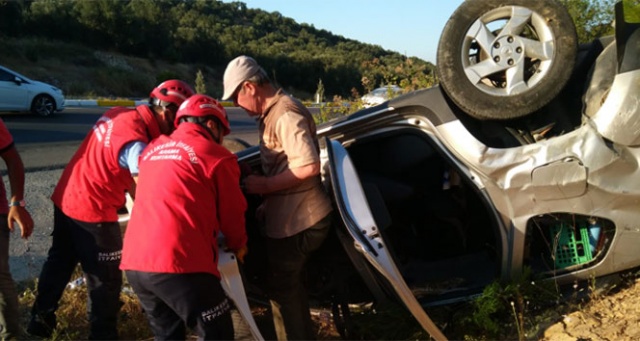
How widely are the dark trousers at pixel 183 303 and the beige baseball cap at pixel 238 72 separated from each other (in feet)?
3.27

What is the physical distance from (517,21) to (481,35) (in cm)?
20

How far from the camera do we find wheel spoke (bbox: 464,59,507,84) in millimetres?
3229

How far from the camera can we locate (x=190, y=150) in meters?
2.55

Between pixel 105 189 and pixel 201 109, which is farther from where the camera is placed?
pixel 105 189

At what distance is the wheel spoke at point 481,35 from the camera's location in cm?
323

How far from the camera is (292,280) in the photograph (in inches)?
125

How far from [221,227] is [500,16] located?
1.95 m

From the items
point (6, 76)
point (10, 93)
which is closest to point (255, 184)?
point (10, 93)

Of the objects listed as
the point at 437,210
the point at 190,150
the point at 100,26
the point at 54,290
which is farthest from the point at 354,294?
the point at 100,26

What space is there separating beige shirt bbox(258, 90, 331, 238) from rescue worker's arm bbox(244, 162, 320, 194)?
0.11ft

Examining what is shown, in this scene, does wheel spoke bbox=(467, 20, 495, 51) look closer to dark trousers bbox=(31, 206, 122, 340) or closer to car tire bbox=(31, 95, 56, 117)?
dark trousers bbox=(31, 206, 122, 340)

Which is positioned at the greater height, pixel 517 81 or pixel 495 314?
pixel 517 81

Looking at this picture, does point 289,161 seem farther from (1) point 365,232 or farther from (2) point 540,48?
(2) point 540,48

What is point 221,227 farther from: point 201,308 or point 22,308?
point 22,308
